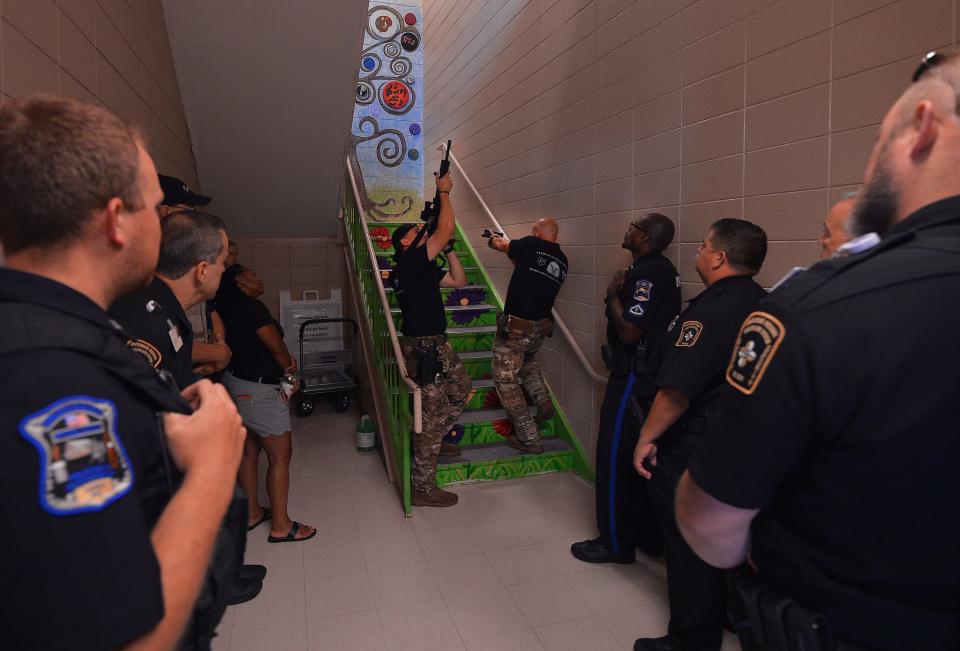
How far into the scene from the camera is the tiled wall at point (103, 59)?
154 cm

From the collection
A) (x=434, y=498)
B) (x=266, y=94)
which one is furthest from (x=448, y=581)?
(x=266, y=94)

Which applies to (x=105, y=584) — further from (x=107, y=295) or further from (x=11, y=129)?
(x=11, y=129)

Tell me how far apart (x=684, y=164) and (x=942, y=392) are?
222 cm

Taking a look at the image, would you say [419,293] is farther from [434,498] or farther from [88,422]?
[88,422]

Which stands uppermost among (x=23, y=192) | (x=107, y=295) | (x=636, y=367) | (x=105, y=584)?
(x=23, y=192)

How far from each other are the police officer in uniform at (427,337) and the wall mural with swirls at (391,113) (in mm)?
3704

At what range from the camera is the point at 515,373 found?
379 cm

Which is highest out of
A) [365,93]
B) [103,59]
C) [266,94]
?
[365,93]

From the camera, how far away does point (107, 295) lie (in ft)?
2.62

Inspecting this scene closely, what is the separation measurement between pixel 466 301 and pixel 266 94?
2.33m

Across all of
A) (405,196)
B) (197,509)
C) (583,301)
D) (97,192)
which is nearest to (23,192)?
(97,192)

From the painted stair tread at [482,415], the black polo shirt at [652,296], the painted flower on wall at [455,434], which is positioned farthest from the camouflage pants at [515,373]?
the black polo shirt at [652,296]

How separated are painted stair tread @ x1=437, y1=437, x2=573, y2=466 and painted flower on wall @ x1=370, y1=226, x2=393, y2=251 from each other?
2628 millimetres

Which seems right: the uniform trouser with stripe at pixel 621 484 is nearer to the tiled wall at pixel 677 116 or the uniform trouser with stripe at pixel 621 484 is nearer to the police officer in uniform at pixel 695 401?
the police officer in uniform at pixel 695 401
